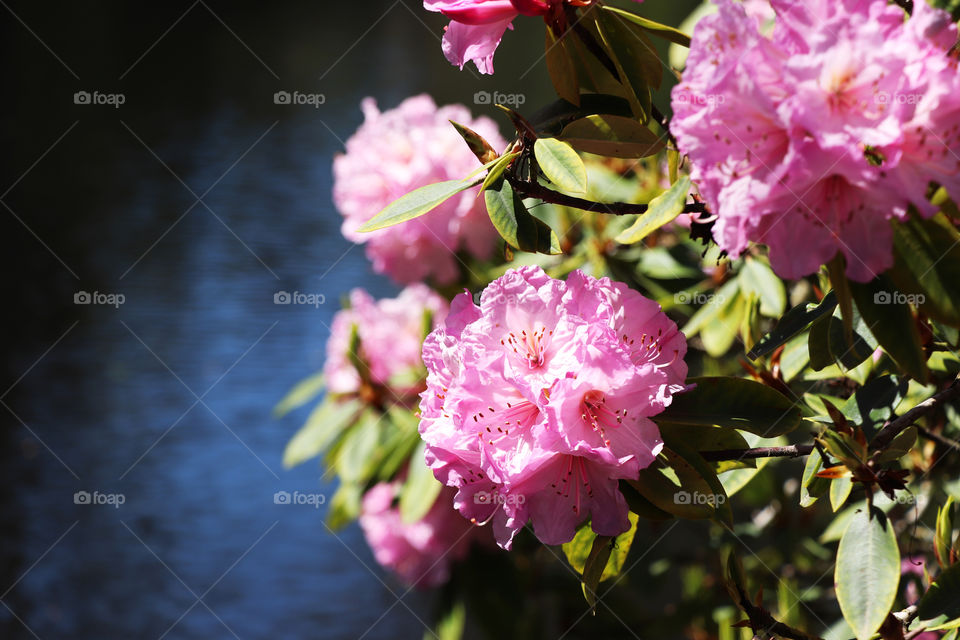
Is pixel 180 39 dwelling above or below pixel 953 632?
below

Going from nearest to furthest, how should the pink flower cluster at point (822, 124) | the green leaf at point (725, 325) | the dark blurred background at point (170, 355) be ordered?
the pink flower cluster at point (822, 124), the green leaf at point (725, 325), the dark blurred background at point (170, 355)

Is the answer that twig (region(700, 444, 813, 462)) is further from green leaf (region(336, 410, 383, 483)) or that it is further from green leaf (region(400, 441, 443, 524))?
green leaf (region(336, 410, 383, 483))

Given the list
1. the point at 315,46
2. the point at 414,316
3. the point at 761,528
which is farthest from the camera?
the point at 315,46

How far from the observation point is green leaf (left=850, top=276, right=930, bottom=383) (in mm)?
567

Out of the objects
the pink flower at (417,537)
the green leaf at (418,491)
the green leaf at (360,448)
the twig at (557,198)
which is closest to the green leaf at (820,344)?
the twig at (557,198)

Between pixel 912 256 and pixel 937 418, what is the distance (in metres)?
0.63

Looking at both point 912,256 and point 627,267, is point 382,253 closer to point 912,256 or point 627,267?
point 627,267

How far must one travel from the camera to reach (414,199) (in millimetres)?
721

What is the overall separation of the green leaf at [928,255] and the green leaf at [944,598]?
28 cm

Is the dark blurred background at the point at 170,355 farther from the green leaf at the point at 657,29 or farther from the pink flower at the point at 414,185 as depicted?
the green leaf at the point at 657,29

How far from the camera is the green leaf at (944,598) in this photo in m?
0.73

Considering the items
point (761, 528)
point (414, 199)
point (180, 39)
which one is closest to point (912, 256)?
point (414, 199)

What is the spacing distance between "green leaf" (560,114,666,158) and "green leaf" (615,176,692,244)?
48 millimetres

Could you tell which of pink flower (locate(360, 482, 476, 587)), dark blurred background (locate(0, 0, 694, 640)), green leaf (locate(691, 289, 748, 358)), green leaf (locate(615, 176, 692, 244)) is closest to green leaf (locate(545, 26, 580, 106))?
green leaf (locate(615, 176, 692, 244))
